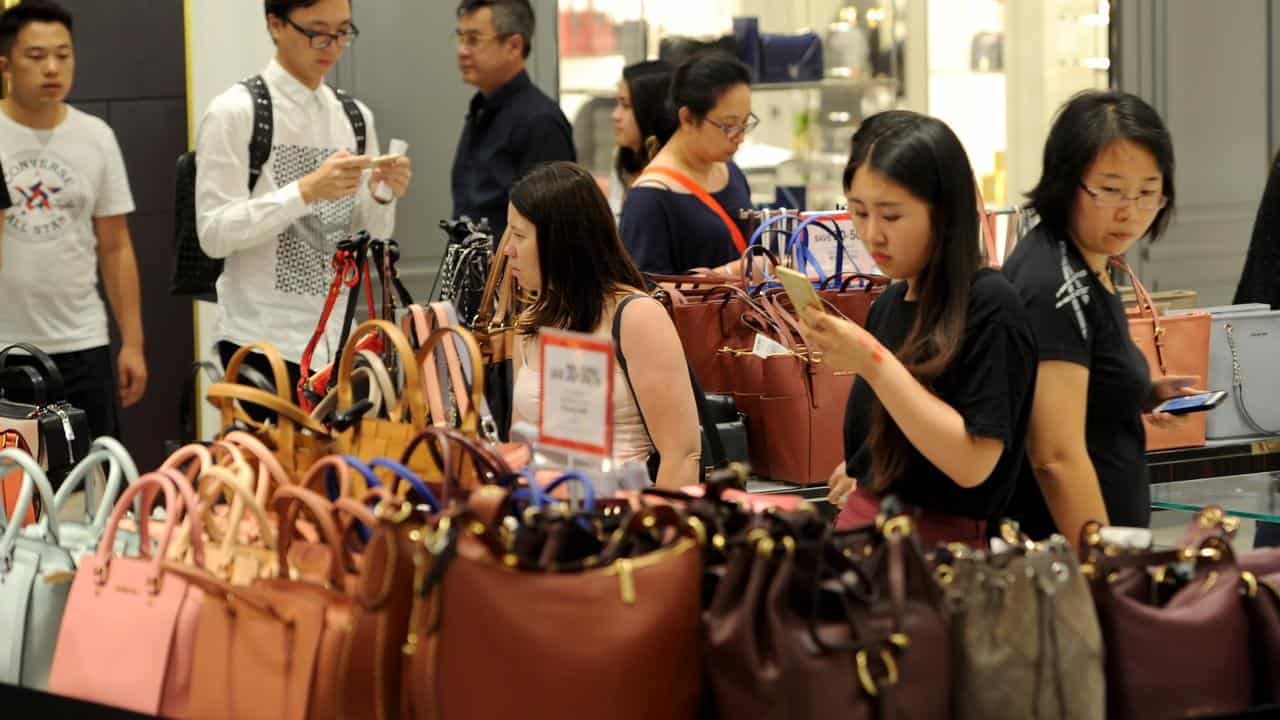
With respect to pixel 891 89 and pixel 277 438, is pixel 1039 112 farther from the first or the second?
pixel 277 438

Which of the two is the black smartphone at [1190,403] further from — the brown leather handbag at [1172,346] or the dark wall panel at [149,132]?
the dark wall panel at [149,132]

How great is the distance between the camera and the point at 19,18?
4781mm

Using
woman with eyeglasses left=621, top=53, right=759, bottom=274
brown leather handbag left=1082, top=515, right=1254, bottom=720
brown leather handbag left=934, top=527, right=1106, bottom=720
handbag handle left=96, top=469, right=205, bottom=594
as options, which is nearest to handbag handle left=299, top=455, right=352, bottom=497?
handbag handle left=96, top=469, right=205, bottom=594

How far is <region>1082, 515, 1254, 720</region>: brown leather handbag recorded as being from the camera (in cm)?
190

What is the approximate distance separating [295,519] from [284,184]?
2728mm

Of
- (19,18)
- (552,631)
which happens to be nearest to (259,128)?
(19,18)

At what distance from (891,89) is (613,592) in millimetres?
6210

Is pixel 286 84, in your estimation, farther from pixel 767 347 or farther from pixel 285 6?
pixel 767 347

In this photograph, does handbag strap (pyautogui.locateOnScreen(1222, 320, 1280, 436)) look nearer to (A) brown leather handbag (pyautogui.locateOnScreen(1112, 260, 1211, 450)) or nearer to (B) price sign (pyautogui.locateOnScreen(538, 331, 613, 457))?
(A) brown leather handbag (pyautogui.locateOnScreen(1112, 260, 1211, 450))

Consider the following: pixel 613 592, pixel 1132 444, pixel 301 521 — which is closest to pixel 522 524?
pixel 613 592

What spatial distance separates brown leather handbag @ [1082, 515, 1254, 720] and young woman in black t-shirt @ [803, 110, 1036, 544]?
37 centimetres

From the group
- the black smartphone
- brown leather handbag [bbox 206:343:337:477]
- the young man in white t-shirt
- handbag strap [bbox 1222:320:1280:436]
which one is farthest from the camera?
the young man in white t-shirt

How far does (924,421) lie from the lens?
2.25 m

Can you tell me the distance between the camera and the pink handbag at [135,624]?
208cm
